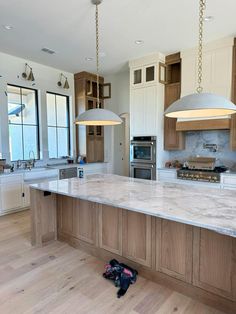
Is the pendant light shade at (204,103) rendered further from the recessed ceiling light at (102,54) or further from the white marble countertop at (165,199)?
the recessed ceiling light at (102,54)

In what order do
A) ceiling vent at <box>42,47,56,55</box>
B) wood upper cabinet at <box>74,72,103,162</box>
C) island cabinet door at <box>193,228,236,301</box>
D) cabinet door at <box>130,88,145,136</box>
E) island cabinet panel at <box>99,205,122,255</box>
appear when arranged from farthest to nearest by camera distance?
1. wood upper cabinet at <box>74,72,103,162</box>
2. cabinet door at <box>130,88,145,136</box>
3. ceiling vent at <box>42,47,56,55</box>
4. island cabinet panel at <box>99,205,122,255</box>
5. island cabinet door at <box>193,228,236,301</box>

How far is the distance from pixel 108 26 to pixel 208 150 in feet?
10.0

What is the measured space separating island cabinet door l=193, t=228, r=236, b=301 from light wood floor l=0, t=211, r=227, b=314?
0.65ft

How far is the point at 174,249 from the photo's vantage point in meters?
2.13

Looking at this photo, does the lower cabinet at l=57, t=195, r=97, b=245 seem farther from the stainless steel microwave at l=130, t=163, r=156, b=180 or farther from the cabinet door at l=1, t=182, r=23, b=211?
the stainless steel microwave at l=130, t=163, r=156, b=180

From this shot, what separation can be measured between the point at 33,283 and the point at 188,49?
4.61 meters

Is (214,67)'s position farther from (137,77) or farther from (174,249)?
(174,249)

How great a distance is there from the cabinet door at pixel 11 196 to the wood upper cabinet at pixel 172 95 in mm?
3251

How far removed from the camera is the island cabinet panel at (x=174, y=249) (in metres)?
2.05

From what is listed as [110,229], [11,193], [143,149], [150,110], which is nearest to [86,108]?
[150,110]

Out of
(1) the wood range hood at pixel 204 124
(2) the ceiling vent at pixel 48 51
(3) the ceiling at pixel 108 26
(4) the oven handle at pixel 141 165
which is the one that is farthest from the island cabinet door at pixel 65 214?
(2) the ceiling vent at pixel 48 51

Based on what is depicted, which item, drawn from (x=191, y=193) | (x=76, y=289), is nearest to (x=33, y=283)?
(x=76, y=289)

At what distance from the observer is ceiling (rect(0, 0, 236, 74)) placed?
298 centimetres

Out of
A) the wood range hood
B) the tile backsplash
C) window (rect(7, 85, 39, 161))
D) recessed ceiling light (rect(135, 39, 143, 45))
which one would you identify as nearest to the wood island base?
window (rect(7, 85, 39, 161))
